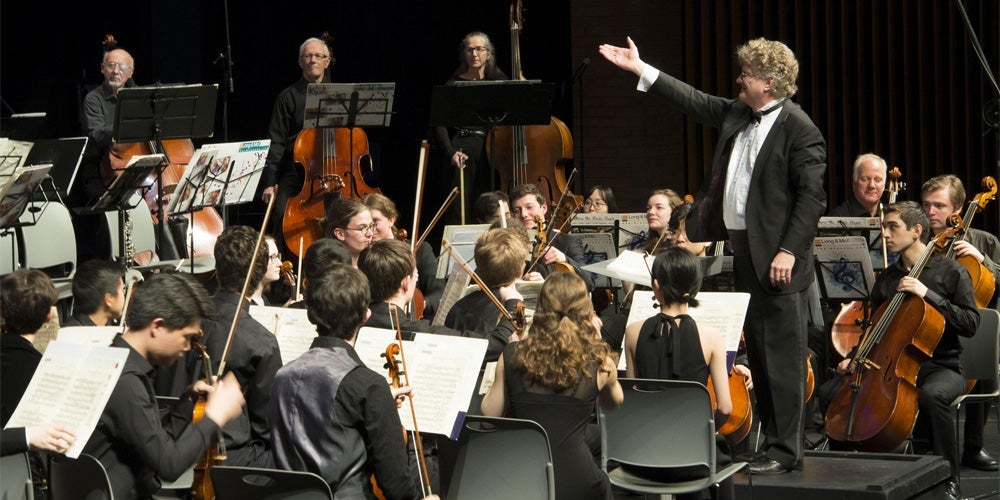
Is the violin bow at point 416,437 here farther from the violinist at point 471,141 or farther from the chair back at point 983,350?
the violinist at point 471,141

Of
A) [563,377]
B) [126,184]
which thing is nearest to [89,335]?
[563,377]

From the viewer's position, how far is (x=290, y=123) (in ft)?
24.7

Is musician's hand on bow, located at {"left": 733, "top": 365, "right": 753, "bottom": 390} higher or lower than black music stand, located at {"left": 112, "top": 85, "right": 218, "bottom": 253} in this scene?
lower

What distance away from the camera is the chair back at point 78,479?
2734mm

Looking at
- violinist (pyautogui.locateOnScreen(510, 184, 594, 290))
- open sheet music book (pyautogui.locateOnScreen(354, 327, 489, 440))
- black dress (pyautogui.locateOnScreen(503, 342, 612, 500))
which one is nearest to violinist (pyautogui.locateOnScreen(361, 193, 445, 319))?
violinist (pyautogui.locateOnScreen(510, 184, 594, 290))

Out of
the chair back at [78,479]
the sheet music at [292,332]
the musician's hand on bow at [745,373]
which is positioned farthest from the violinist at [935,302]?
the chair back at [78,479]

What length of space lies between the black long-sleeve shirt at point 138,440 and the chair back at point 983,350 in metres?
3.65

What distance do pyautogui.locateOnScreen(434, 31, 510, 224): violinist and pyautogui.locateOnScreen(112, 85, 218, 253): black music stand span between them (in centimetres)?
147

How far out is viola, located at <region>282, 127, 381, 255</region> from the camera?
23.3 feet

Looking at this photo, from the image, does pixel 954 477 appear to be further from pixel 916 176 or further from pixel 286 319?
pixel 916 176

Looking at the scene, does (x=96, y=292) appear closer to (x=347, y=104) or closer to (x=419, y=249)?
(x=419, y=249)

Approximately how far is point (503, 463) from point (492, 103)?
375cm

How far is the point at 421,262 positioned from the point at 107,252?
2.10 metres

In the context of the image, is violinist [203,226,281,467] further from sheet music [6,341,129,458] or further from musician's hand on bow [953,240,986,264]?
musician's hand on bow [953,240,986,264]
